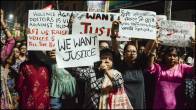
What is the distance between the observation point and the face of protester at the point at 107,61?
22.5ft

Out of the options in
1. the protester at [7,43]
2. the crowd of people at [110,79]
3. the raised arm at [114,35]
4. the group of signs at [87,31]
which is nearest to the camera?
the crowd of people at [110,79]

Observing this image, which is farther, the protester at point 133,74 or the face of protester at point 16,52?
the face of protester at point 16,52

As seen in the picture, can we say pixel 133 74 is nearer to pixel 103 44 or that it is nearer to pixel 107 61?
pixel 107 61

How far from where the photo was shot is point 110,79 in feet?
22.2

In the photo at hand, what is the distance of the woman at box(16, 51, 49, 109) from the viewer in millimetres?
7449

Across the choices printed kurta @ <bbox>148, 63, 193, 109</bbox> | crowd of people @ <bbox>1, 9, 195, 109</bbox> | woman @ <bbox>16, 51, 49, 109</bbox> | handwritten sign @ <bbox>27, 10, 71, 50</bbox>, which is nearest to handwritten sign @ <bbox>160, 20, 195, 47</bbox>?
crowd of people @ <bbox>1, 9, 195, 109</bbox>

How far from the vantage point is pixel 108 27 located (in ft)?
26.1

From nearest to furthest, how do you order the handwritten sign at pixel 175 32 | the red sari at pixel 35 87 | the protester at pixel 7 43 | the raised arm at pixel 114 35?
the raised arm at pixel 114 35
the red sari at pixel 35 87
the handwritten sign at pixel 175 32
the protester at pixel 7 43

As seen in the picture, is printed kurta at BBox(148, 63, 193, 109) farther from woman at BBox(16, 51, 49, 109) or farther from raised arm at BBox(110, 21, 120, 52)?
woman at BBox(16, 51, 49, 109)

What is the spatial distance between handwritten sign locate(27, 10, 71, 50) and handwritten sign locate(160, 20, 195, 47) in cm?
136

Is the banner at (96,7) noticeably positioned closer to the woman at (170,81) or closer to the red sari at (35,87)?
the red sari at (35,87)

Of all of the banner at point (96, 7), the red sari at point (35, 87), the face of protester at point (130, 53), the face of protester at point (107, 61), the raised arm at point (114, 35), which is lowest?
the red sari at point (35, 87)

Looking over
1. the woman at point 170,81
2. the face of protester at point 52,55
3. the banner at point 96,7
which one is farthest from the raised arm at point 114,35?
the banner at point 96,7

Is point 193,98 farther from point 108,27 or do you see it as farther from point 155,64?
point 108,27
